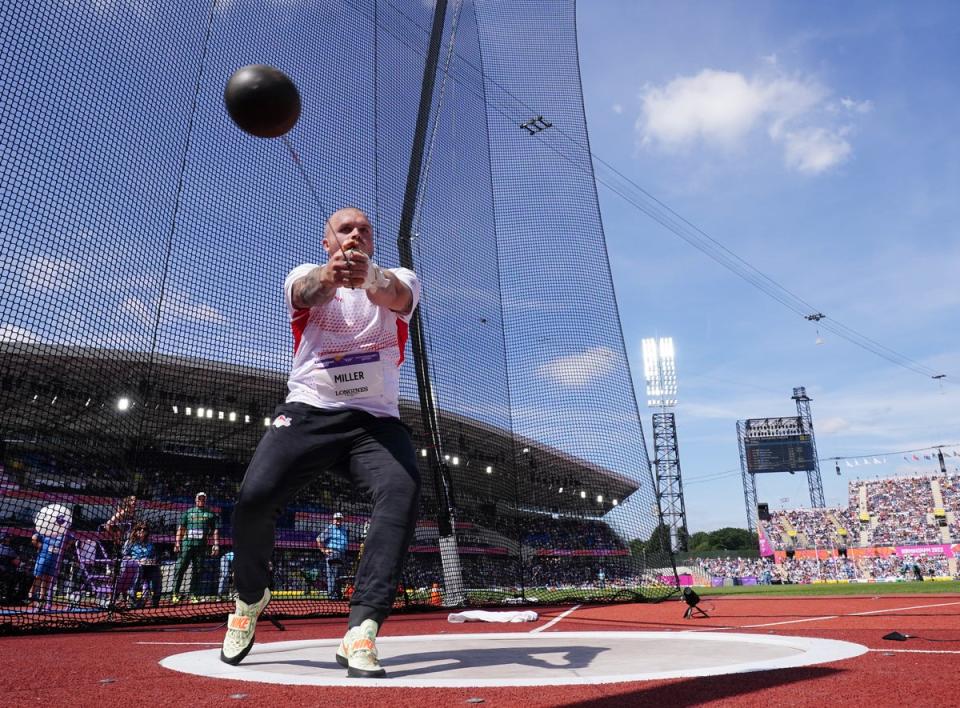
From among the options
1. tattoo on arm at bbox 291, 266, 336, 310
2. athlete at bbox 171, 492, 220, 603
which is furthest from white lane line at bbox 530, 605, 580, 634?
athlete at bbox 171, 492, 220, 603

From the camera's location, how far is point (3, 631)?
4305 mm

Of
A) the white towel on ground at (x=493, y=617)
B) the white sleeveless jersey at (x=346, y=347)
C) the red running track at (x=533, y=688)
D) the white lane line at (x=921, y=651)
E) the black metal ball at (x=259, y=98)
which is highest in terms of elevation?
the black metal ball at (x=259, y=98)

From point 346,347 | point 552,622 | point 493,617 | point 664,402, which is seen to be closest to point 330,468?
point 346,347

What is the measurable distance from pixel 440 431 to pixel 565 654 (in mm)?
4693

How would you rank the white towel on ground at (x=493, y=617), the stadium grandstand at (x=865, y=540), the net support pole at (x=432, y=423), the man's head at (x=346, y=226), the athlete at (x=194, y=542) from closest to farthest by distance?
the man's head at (x=346, y=226)
the white towel on ground at (x=493, y=617)
the net support pole at (x=432, y=423)
the athlete at (x=194, y=542)
the stadium grandstand at (x=865, y=540)

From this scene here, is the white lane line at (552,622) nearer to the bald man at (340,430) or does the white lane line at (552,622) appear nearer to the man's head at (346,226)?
the bald man at (340,430)

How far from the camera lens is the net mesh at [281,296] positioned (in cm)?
548

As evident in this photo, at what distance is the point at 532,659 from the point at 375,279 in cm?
147

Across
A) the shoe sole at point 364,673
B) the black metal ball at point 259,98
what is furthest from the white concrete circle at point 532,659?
the black metal ball at point 259,98

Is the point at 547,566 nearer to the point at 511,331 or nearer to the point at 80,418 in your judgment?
the point at 511,331

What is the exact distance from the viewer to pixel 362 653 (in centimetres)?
200

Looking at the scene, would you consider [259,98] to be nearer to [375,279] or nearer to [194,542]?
[375,279]

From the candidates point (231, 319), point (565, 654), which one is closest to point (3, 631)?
point (231, 319)

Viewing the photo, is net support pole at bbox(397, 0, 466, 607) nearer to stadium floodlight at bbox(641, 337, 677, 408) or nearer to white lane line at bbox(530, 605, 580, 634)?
white lane line at bbox(530, 605, 580, 634)
